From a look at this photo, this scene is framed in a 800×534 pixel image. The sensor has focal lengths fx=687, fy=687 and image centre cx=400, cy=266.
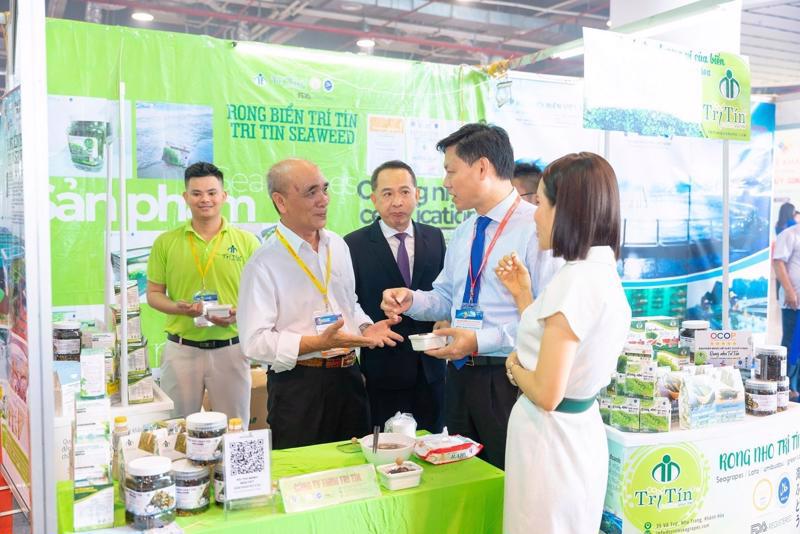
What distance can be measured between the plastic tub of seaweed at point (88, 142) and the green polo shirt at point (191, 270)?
59 centimetres

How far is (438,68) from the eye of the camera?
500 centimetres

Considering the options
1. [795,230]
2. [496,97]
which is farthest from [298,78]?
[795,230]

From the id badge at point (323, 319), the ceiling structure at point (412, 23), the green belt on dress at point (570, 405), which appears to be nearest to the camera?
the green belt on dress at point (570, 405)

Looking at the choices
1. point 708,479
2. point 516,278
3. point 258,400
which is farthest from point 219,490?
point 258,400

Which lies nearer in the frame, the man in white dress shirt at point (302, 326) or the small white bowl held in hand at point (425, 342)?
the small white bowl held in hand at point (425, 342)

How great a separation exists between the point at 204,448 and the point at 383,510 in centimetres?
51

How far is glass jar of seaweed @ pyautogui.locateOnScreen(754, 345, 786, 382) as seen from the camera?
2.51 metres

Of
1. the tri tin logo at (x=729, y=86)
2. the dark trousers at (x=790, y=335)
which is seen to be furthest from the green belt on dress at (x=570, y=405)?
the dark trousers at (x=790, y=335)

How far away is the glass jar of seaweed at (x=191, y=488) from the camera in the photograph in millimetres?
1662

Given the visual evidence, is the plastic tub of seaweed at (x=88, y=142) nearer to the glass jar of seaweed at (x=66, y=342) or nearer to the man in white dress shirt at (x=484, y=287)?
the glass jar of seaweed at (x=66, y=342)

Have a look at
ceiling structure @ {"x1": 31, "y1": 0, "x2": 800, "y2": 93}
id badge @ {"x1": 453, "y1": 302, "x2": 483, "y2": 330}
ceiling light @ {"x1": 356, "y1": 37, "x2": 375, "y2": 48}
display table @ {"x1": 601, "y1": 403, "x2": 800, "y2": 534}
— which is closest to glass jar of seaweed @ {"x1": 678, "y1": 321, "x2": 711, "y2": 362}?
display table @ {"x1": 601, "y1": 403, "x2": 800, "y2": 534}

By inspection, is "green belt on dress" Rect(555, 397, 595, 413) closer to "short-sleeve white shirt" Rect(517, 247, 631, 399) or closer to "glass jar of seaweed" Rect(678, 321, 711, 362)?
"short-sleeve white shirt" Rect(517, 247, 631, 399)

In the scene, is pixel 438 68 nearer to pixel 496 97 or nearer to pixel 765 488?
pixel 496 97

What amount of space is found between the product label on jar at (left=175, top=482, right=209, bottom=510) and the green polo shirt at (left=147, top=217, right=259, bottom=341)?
2.03m
